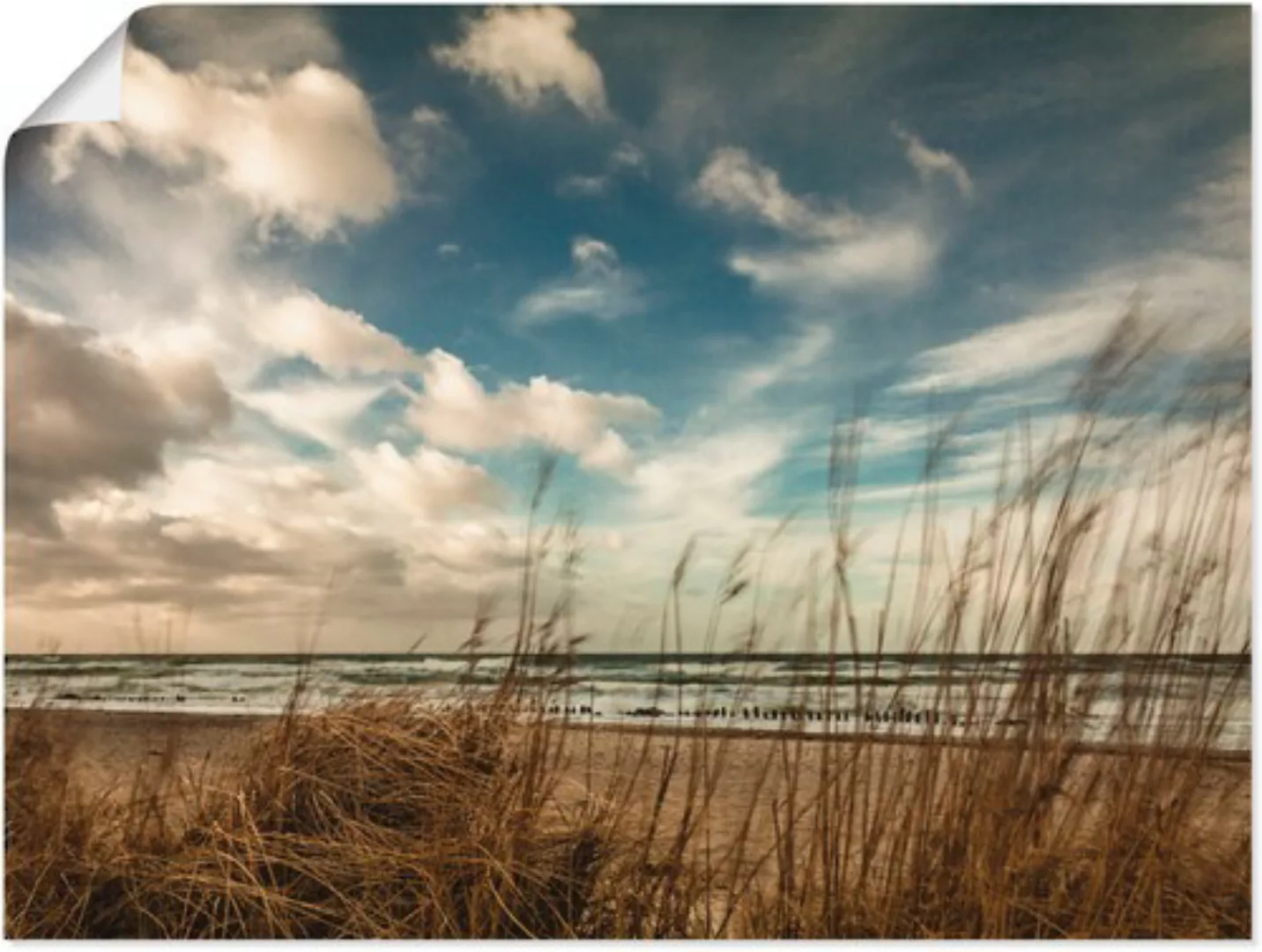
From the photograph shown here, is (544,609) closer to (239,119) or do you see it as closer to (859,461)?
(859,461)

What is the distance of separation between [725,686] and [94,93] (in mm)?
1754

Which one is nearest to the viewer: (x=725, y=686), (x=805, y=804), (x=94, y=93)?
(x=805, y=804)

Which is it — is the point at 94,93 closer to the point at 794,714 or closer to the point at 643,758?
the point at 643,758

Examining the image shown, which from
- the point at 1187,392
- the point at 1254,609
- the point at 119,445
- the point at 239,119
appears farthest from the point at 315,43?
the point at 1254,609

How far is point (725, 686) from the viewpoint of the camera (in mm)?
2281

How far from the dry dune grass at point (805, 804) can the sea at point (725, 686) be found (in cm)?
2

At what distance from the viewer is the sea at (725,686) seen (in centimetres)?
212

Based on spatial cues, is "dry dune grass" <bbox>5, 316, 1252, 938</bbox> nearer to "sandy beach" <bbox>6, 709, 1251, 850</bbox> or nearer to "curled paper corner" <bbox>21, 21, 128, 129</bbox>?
"sandy beach" <bbox>6, 709, 1251, 850</bbox>

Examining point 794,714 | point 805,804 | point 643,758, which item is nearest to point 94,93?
point 643,758

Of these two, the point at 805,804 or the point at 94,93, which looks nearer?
the point at 805,804

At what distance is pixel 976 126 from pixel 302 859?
192 centimetres

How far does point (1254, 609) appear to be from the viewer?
220 centimetres

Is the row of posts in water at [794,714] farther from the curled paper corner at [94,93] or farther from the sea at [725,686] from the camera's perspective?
the curled paper corner at [94,93]

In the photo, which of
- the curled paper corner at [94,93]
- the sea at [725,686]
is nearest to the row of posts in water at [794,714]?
the sea at [725,686]
